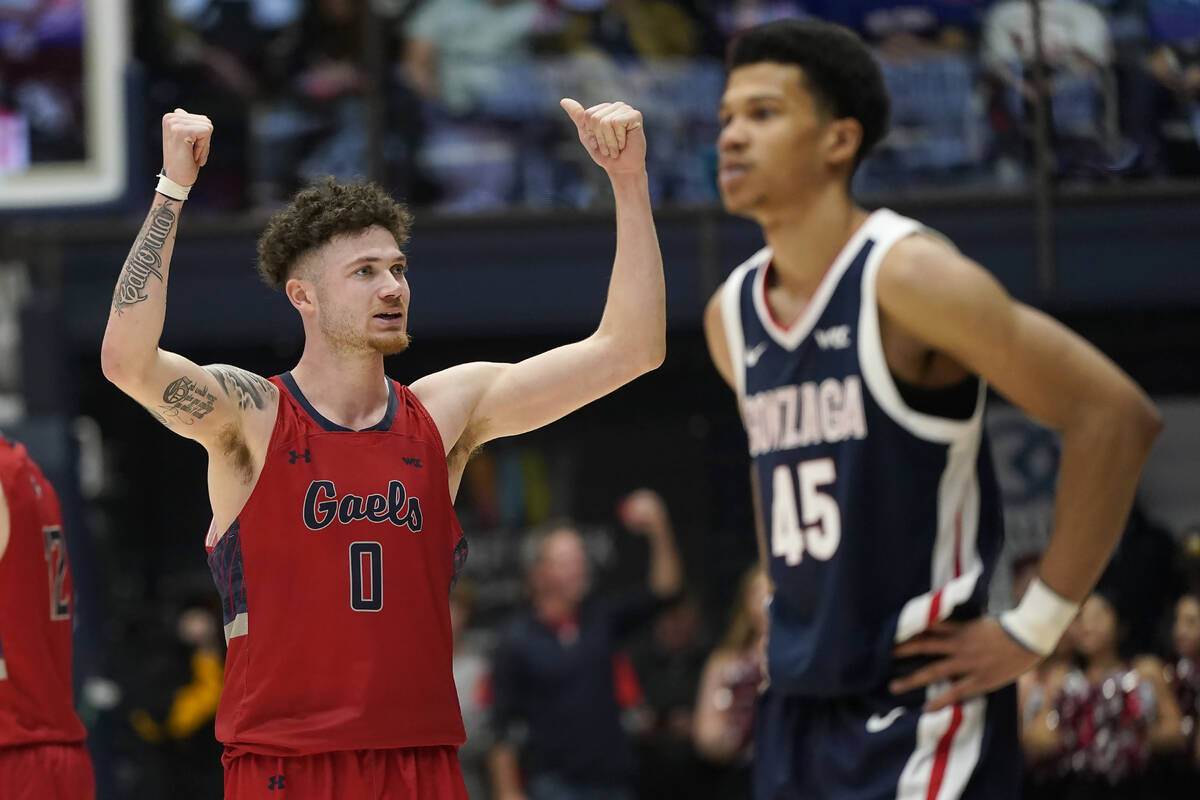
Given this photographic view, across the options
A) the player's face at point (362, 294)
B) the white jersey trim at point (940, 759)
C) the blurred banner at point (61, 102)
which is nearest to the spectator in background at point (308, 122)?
the blurred banner at point (61, 102)

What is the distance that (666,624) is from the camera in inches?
378

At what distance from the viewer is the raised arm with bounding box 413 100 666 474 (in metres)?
3.82

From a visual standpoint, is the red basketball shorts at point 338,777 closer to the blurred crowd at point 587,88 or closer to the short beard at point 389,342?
the short beard at point 389,342

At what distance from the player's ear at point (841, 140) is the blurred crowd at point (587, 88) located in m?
5.87

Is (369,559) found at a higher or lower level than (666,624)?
higher

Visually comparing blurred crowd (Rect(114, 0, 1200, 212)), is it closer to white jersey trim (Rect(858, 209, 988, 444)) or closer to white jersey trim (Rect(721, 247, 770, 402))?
white jersey trim (Rect(721, 247, 770, 402))

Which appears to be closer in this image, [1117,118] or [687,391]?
[1117,118]

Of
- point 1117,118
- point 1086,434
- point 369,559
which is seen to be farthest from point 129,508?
point 1086,434

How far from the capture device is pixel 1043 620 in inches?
124

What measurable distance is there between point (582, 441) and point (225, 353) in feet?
7.47

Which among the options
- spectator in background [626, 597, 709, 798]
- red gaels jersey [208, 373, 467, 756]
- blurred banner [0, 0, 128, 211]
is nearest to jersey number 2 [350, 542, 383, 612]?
red gaels jersey [208, 373, 467, 756]

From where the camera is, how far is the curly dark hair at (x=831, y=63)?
343cm

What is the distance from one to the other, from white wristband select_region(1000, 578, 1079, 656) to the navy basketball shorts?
0.49 feet

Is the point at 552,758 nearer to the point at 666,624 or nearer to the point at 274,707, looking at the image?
the point at 666,624
